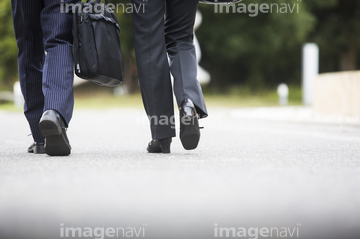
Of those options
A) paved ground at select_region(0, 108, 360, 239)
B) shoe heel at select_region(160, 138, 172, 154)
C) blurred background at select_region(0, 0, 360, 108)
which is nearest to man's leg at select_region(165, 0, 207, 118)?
shoe heel at select_region(160, 138, 172, 154)

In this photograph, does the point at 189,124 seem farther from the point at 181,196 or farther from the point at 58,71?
the point at 181,196

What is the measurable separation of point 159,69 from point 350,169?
161 cm

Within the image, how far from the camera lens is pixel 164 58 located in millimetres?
4531

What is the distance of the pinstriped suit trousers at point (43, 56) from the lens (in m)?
4.23

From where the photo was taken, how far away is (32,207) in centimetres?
262

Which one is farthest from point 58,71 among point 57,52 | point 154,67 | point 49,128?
point 154,67

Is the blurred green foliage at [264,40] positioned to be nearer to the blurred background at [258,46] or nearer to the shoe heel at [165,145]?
the blurred background at [258,46]

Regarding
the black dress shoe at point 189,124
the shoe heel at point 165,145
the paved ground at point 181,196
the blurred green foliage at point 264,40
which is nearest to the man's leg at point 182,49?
the black dress shoe at point 189,124

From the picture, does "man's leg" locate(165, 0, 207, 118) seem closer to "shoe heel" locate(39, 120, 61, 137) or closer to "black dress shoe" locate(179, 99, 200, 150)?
"black dress shoe" locate(179, 99, 200, 150)

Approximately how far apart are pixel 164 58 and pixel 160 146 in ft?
2.22

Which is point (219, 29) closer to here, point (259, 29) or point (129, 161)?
point (259, 29)

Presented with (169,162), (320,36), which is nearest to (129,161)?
(169,162)

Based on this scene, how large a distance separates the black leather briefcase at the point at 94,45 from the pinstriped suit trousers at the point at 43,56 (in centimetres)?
14

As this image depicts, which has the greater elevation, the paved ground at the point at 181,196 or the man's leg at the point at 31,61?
the man's leg at the point at 31,61
